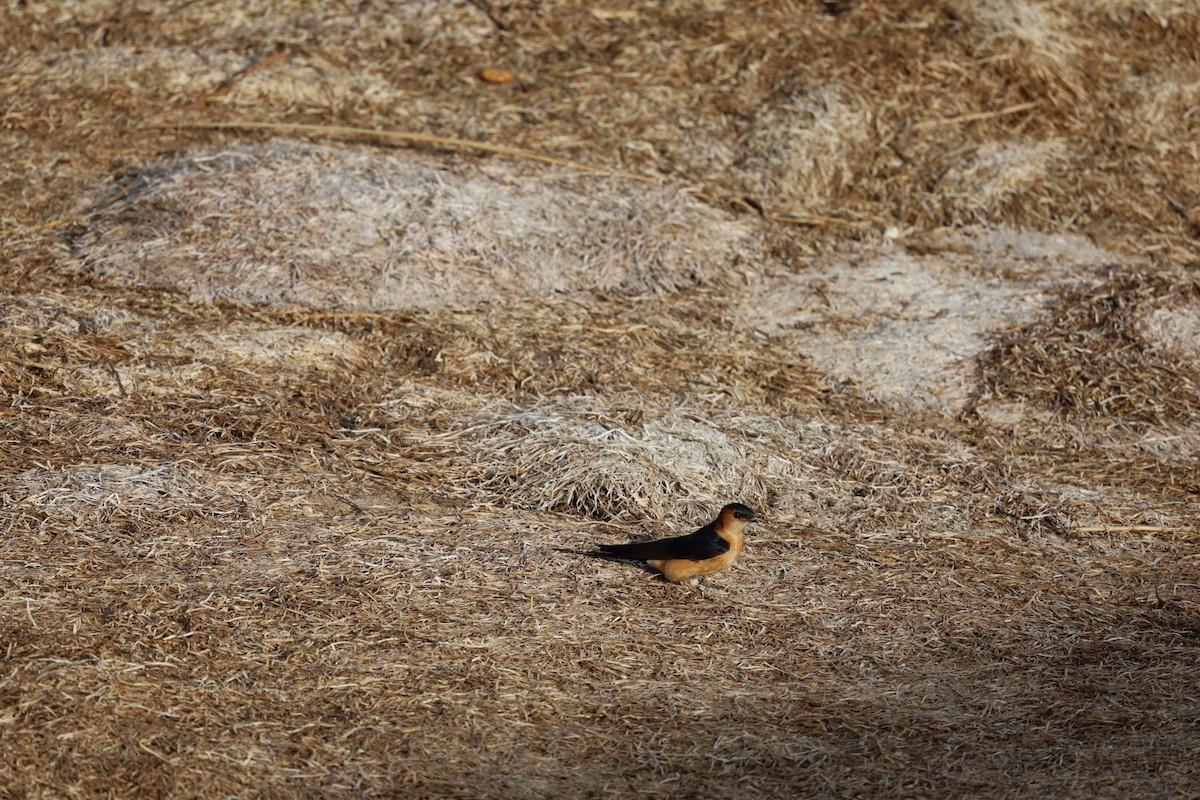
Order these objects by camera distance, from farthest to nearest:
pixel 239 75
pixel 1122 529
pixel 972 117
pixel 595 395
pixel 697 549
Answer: pixel 972 117 → pixel 239 75 → pixel 595 395 → pixel 1122 529 → pixel 697 549

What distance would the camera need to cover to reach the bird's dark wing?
19.2ft

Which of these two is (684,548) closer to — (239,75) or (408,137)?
(408,137)

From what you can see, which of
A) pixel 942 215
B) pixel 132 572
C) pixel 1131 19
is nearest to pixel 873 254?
pixel 942 215

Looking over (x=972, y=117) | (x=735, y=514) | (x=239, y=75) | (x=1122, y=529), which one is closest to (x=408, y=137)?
(x=239, y=75)

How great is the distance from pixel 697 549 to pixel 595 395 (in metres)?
1.88

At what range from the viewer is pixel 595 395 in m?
7.52

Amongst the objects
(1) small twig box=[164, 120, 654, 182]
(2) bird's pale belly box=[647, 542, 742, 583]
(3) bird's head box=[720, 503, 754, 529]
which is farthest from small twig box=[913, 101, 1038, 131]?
(2) bird's pale belly box=[647, 542, 742, 583]

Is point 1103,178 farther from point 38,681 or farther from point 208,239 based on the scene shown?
point 38,681

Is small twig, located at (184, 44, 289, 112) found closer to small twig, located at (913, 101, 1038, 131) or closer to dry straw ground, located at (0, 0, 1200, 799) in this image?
dry straw ground, located at (0, 0, 1200, 799)

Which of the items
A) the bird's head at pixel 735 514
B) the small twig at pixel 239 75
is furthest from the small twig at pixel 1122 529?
the small twig at pixel 239 75

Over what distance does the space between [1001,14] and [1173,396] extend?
4692 mm

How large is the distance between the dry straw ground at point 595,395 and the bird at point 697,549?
159 mm

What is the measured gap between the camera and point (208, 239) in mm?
8586

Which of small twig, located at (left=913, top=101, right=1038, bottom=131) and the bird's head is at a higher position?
small twig, located at (left=913, top=101, right=1038, bottom=131)
